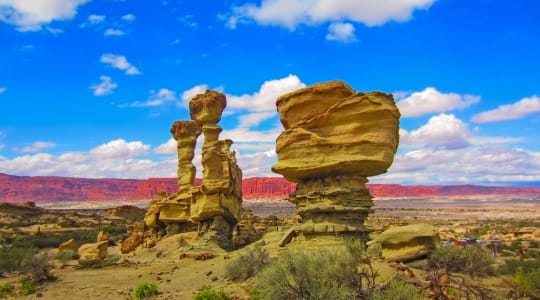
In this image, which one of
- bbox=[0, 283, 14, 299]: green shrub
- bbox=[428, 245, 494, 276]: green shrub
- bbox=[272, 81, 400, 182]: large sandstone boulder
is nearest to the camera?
bbox=[428, 245, 494, 276]: green shrub

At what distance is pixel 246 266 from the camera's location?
16.9m

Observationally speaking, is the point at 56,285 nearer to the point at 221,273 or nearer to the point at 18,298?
the point at 18,298

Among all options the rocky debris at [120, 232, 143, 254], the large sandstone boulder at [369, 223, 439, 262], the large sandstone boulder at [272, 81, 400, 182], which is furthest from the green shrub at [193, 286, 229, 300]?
the rocky debris at [120, 232, 143, 254]

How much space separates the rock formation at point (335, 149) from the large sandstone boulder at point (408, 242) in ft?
3.64

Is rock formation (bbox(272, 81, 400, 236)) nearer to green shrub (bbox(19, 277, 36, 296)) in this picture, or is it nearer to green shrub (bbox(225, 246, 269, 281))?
green shrub (bbox(225, 246, 269, 281))

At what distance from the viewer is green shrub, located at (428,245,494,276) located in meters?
15.5

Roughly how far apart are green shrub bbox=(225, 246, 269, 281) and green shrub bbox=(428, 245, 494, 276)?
579 centimetres

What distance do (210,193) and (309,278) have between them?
600 inches

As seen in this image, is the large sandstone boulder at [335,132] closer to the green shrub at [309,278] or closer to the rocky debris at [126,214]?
the green shrub at [309,278]

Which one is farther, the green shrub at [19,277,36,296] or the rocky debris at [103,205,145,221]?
the rocky debris at [103,205,145,221]

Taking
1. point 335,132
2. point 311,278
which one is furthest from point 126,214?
point 311,278

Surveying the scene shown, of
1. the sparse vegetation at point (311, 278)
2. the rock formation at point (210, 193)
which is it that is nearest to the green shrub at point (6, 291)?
the rock formation at point (210, 193)

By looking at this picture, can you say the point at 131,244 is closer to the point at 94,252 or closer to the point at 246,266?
the point at 94,252

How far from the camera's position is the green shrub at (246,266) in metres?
16.7
